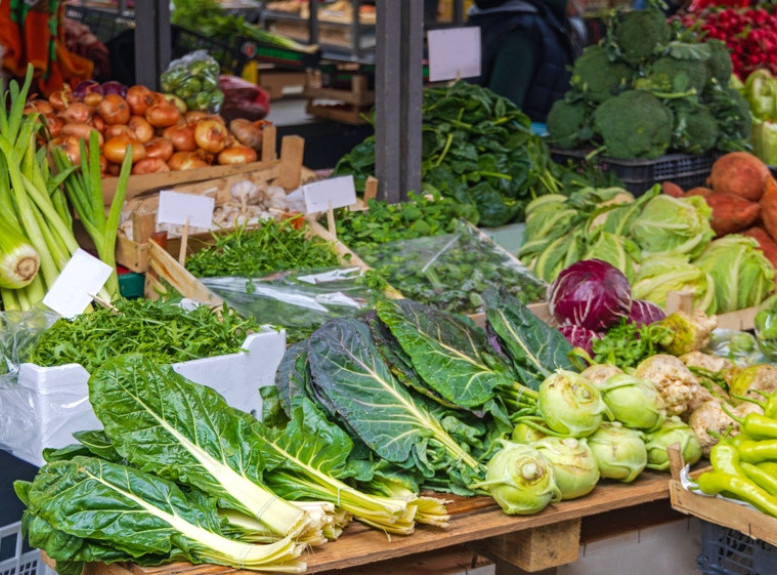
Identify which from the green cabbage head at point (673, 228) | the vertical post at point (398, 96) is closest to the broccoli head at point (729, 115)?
the green cabbage head at point (673, 228)

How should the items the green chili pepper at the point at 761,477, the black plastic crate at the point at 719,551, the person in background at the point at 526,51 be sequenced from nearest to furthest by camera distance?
the green chili pepper at the point at 761,477 < the black plastic crate at the point at 719,551 < the person in background at the point at 526,51

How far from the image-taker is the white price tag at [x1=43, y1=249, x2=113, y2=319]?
3.22m

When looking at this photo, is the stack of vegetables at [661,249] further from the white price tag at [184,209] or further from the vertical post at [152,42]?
the vertical post at [152,42]

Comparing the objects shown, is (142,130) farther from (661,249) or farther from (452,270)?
(661,249)

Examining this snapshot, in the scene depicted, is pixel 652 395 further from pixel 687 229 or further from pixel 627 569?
pixel 687 229

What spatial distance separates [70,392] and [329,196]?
5.25ft

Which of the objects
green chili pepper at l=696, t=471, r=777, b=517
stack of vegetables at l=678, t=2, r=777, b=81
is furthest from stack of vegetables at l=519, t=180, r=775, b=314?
stack of vegetables at l=678, t=2, r=777, b=81

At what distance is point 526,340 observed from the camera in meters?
3.04

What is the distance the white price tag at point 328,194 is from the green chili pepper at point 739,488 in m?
2.00

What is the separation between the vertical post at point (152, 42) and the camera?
5359 mm

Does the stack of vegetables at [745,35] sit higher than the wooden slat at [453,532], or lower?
higher

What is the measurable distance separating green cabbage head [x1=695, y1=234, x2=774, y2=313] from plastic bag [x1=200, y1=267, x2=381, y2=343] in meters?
1.42

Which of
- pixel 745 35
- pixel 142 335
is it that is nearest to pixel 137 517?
pixel 142 335

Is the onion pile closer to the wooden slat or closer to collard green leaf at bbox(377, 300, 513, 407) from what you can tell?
collard green leaf at bbox(377, 300, 513, 407)
